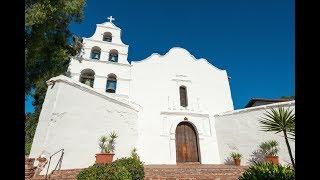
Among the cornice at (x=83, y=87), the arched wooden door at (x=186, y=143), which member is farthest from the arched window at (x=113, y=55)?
the arched wooden door at (x=186, y=143)

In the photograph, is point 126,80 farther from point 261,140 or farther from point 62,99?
point 261,140

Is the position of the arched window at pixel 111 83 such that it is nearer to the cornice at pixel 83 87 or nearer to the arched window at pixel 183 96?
the cornice at pixel 83 87


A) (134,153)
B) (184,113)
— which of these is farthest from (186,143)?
(134,153)

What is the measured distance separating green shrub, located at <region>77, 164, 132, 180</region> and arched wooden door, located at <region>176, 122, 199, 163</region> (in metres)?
8.84

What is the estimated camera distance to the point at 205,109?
18.7 m

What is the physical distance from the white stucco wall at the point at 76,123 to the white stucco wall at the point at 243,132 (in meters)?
6.75

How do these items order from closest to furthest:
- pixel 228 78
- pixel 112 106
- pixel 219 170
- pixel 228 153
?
pixel 219 170 → pixel 112 106 → pixel 228 153 → pixel 228 78

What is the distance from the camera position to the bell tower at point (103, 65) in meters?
17.2

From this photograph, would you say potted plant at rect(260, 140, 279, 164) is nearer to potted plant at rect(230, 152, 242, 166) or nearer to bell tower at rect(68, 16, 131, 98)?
potted plant at rect(230, 152, 242, 166)

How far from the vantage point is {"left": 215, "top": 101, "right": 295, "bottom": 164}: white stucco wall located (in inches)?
627

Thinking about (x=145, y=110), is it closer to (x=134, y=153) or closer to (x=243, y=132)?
(x=134, y=153)
